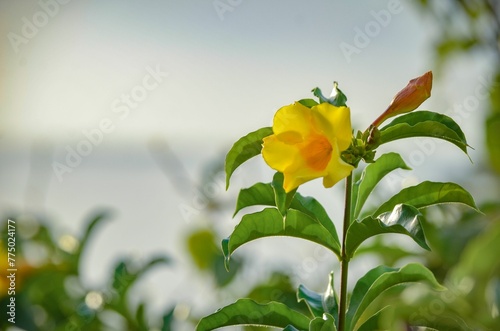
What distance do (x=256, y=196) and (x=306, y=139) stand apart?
0.30ft

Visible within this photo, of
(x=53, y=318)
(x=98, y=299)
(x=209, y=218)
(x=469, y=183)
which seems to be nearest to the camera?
(x=98, y=299)

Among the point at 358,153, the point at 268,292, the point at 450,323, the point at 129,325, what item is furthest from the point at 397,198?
the point at 129,325

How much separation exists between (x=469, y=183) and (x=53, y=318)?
113cm

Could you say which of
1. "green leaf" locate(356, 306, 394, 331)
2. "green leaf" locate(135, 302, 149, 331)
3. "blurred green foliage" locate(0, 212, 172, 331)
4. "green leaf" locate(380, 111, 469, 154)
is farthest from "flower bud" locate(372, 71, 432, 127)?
"green leaf" locate(135, 302, 149, 331)

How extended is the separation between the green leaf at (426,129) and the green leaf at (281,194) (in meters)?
0.12

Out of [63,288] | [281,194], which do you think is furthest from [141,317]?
[281,194]

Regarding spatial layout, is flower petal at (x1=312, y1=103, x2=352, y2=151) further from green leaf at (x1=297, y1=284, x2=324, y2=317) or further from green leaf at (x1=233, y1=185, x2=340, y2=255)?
green leaf at (x1=297, y1=284, x2=324, y2=317)

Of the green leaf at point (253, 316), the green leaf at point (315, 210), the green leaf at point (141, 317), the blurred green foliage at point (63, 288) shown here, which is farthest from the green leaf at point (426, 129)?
the green leaf at point (141, 317)

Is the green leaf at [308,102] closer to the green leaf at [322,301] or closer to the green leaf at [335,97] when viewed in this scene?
the green leaf at [335,97]

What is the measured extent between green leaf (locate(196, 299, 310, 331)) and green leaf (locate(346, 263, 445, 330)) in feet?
0.20

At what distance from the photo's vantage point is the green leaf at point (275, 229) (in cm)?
78

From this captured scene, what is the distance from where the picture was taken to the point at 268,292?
62.1 inches

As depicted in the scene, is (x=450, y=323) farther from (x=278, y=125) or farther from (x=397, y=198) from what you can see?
(x=278, y=125)

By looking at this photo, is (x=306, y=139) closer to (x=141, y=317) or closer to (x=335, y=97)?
(x=335, y=97)
